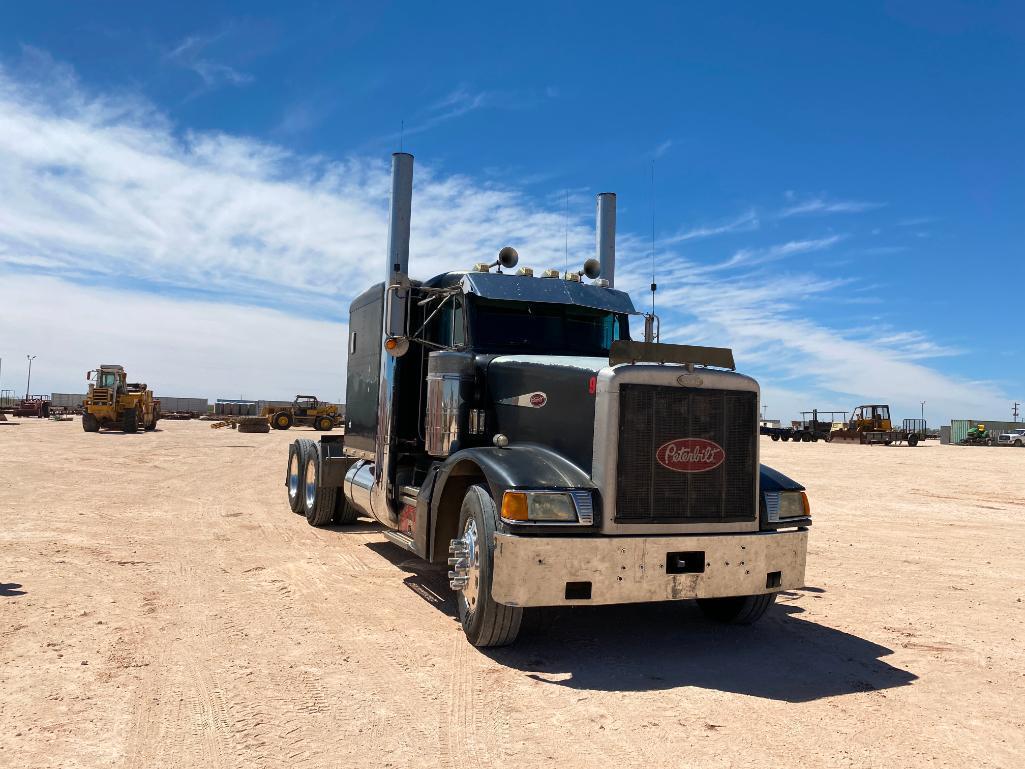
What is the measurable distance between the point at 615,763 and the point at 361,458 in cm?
563

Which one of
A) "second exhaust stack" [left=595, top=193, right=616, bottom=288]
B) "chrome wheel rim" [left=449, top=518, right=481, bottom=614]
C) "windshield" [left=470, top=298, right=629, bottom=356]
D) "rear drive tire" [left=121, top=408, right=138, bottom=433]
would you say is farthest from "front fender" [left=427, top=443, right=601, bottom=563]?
"rear drive tire" [left=121, top=408, right=138, bottom=433]

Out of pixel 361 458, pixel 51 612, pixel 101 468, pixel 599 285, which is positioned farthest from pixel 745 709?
pixel 101 468

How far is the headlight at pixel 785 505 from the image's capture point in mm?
5207

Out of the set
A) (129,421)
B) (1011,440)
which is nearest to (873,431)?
(1011,440)

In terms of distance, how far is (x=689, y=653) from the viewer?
16.5 ft

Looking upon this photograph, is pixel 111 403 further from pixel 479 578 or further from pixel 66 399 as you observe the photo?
pixel 66 399

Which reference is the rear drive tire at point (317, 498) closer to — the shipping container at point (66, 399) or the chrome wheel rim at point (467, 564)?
the chrome wheel rim at point (467, 564)

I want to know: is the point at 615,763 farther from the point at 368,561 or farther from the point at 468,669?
the point at 368,561

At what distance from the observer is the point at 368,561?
7.82 meters

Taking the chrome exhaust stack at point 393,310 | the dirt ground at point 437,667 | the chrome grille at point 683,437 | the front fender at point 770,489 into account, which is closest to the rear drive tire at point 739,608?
the dirt ground at point 437,667

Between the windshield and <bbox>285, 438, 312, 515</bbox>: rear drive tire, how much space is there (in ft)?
16.7

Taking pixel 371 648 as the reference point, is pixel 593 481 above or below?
above

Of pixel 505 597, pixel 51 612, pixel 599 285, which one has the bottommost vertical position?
pixel 51 612

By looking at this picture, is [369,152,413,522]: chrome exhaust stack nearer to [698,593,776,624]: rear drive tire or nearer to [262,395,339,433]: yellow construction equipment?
[698,593,776,624]: rear drive tire
